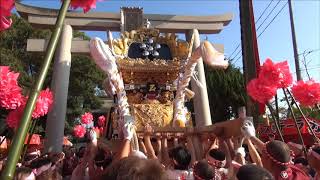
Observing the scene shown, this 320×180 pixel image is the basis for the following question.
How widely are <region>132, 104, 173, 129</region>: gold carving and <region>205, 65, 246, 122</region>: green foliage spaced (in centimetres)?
1477

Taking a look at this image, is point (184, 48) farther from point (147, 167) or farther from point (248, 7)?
point (147, 167)

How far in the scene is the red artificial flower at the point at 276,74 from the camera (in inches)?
195

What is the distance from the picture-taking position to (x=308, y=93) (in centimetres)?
534

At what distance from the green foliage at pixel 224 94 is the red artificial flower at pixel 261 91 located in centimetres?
1627

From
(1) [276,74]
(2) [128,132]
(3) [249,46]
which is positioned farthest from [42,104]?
(3) [249,46]

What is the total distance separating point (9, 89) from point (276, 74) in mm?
3209

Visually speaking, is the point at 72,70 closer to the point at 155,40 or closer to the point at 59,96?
the point at 59,96

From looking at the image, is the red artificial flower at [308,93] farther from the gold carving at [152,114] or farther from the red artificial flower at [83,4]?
the red artificial flower at [83,4]

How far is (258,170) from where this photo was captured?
205cm

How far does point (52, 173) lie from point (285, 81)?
10.5 feet

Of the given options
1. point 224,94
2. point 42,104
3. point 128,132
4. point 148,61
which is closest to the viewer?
point 128,132

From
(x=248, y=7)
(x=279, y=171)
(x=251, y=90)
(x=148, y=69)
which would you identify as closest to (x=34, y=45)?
(x=148, y=69)

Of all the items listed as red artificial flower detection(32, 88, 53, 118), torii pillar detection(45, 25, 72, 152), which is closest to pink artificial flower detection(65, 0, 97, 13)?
red artificial flower detection(32, 88, 53, 118)

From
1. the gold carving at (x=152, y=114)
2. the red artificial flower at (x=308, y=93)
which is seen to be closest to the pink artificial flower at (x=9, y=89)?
the gold carving at (x=152, y=114)
